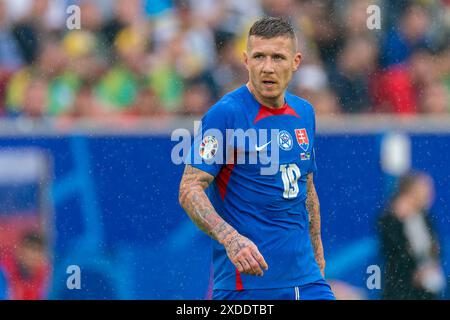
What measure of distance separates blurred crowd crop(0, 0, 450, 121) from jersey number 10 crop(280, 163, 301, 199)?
2.36m

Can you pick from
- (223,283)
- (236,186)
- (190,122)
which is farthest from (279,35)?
(190,122)

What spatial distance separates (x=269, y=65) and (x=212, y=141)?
497 millimetres

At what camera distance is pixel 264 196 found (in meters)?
5.17

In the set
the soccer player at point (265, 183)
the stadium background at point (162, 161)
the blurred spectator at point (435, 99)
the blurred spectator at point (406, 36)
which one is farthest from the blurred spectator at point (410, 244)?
the soccer player at point (265, 183)

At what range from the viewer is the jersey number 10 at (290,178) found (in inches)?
205

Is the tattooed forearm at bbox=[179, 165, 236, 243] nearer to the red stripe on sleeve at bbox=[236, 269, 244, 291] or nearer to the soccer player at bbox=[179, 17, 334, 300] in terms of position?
the soccer player at bbox=[179, 17, 334, 300]

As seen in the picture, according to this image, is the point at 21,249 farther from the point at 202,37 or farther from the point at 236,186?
the point at 236,186

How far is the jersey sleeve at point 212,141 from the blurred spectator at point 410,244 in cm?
269

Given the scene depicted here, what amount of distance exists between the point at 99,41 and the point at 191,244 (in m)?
1.72

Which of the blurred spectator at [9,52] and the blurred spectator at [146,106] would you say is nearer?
the blurred spectator at [146,106]

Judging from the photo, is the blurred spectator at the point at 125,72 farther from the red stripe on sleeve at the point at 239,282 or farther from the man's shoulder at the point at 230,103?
the red stripe on sleeve at the point at 239,282

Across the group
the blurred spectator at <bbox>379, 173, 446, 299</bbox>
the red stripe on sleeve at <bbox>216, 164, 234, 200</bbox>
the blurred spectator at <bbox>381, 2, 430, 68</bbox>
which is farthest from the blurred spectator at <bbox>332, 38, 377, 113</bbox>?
the red stripe on sleeve at <bbox>216, 164, 234, 200</bbox>

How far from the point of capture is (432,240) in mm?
7383
